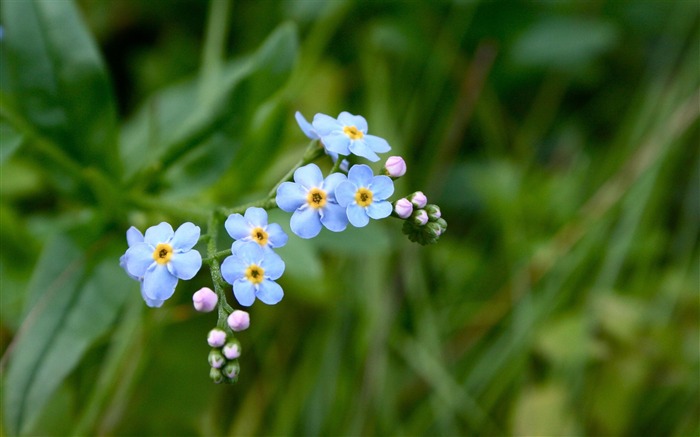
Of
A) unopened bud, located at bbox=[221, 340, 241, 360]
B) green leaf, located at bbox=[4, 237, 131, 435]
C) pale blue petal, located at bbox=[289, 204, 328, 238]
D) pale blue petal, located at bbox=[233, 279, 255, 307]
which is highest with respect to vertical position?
pale blue petal, located at bbox=[289, 204, 328, 238]

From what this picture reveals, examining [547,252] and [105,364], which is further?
[547,252]

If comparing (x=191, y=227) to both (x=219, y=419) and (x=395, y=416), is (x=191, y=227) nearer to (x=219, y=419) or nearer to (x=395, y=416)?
(x=219, y=419)

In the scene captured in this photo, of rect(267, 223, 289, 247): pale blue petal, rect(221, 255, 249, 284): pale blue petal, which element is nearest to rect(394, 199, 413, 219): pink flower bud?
rect(267, 223, 289, 247): pale blue petal

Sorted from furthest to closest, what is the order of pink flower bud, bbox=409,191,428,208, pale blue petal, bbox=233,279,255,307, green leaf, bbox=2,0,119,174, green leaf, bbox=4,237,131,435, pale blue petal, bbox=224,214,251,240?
1. green leaf, bbox=2,0,119,174
2. green leaf, bbox=4,237,131,435
3. pink flower bud, bbox=409,191,428,208
4. pale blue petal, bbox=224,214,251,240
5. pale blue petal, bbox=233,279,255,307

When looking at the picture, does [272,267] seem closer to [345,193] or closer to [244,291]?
[244,291]

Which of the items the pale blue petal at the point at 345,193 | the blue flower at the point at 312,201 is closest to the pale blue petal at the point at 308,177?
the blue flower at the point at 312,201

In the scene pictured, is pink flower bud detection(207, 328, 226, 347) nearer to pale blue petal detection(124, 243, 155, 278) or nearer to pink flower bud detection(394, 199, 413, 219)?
pale blue petal detection(124, 243, 155, 278)

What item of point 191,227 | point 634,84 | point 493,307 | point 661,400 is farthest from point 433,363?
point 634,84
